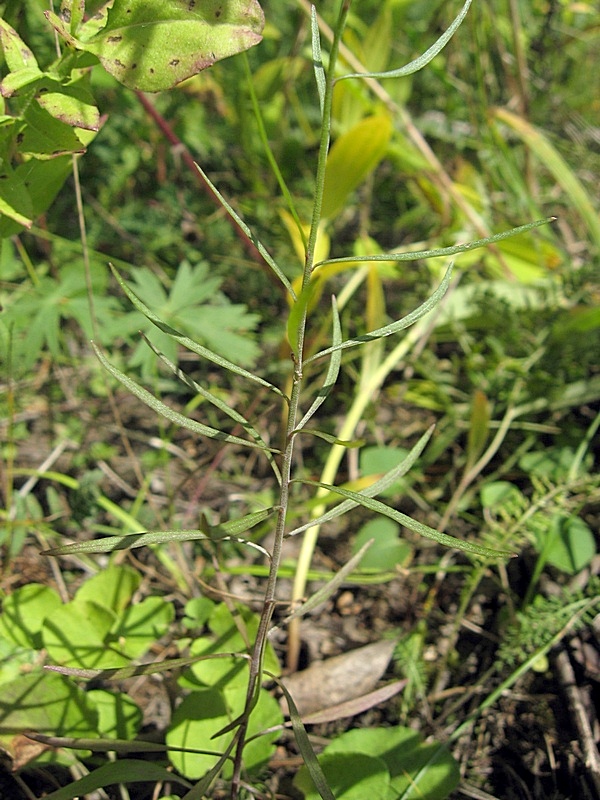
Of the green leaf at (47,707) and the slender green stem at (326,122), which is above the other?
the slender green stem at (326,122)

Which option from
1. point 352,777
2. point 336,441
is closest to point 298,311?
point 336,441

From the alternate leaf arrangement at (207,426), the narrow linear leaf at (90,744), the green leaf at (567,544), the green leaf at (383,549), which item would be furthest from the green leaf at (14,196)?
the green leaf at (567,544)

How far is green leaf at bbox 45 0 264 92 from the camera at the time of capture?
722 mm

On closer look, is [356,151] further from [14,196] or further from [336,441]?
[336,441]

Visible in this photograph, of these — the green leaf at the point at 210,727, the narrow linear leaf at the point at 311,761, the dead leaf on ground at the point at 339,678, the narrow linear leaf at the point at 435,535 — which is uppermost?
A: the narrow linear leaf at the point at 435,535

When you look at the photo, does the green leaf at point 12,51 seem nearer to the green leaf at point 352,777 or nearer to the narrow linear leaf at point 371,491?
the narrow linear leaf at point 371,491

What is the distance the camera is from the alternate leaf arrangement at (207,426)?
24.3 inches

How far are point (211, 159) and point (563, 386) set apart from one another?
45.8 inches

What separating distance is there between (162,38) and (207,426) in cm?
42

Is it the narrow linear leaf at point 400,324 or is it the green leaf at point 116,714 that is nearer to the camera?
the narrow linear leaf at point 400,324

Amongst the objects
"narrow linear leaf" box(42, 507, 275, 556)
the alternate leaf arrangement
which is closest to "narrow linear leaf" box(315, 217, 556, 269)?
the alternate leaf arrangement

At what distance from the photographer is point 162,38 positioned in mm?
745

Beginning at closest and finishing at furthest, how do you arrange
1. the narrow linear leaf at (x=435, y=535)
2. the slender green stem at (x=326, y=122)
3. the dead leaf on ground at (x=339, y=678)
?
the slender green stem at (x=326, y=122), the narrow linear leaf at (x=435, y=535), the dead leaf on ground at (x=339, y=678)

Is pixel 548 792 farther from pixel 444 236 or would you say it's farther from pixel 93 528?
pixel 444 236
